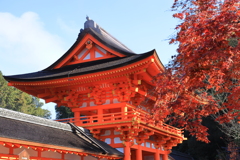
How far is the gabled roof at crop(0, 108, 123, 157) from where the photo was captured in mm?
8617

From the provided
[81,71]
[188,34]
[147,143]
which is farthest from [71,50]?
[188,34]

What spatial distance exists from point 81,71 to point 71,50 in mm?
2535

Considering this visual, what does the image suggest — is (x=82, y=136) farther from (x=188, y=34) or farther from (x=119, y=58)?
(x=188, y=34)

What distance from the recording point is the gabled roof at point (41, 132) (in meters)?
8.62

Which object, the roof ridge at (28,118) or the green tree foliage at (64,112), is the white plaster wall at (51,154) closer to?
the roof ridge at (28,118)

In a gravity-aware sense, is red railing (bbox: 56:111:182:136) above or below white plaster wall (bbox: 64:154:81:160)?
above

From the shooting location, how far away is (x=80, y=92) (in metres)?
14.7

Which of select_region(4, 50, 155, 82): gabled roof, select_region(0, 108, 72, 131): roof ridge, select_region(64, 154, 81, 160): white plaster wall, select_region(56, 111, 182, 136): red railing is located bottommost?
select_region(64, 154, 81, 160): white plaster wall

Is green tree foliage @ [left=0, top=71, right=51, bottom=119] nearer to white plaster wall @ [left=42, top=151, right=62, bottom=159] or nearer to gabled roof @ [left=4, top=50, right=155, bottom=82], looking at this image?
gabled roof @ [left=4, top=50, right=155, bottom=82]

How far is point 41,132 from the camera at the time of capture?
994cm

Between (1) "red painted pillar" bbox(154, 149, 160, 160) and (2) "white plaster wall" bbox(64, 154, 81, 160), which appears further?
(1) "red painted pillar" bbox(154, 149, 160, 160)

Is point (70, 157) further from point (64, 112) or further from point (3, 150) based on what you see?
point (64, 112)

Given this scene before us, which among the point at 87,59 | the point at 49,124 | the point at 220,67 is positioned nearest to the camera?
the point at 220,67

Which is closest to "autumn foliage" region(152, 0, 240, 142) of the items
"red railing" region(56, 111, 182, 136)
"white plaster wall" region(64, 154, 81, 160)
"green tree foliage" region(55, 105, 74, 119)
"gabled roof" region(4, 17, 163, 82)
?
"red railing" region(56, 111, 182, 136)
